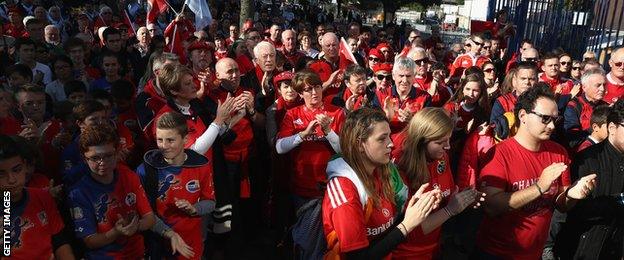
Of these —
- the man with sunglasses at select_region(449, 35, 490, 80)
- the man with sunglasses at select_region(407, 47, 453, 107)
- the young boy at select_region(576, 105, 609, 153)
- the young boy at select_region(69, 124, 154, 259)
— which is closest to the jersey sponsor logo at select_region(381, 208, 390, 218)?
the young boy at select_region(69, 124, 154, 259)

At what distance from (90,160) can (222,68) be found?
2143 millimetres

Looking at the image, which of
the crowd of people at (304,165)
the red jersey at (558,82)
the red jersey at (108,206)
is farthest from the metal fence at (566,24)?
the red jersey at (108,206)

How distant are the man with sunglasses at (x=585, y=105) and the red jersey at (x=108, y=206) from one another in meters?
3.75

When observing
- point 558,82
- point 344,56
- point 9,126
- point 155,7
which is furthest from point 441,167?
point 155,7

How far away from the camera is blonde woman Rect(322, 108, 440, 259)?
98.3 inches

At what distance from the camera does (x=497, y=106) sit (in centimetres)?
491

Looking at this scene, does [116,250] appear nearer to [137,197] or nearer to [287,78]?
[137,197]

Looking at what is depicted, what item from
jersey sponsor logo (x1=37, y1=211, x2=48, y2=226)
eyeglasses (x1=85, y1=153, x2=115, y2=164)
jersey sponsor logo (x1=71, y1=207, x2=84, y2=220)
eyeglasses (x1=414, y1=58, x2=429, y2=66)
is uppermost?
eyeglasses (x1=85, y1=153, x2=115, y2=164)

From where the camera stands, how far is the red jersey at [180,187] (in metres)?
3.31

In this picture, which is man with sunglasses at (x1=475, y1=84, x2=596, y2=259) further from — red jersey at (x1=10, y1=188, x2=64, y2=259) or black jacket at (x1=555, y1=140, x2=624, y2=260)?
red jersey at (x1=10, y1=188, x2=64, y2=259)

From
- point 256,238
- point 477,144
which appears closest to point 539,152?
point 477,144

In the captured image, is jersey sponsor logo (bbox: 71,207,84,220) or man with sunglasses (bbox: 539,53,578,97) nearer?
jersey sponsor logo (bbox: 71,207,84,220)

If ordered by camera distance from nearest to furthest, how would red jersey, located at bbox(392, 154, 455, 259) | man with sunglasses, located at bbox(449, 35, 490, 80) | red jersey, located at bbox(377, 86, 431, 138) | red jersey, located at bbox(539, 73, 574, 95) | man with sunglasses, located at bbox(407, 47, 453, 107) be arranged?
red jersey, located at bbox(392, 154, 455, 259) < red jersey, located at bbox(377, 86, 431, 138) < man with sunglasses, located at bbox(407, 47, 453, 107) < red jersey, located at bbox(539, 73, 574, 95) < man with sunglasses, located at bbox(449, 35, 490, 80)

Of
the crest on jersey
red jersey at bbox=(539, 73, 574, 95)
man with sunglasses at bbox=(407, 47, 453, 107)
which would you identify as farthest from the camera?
red jersey at bbox=(539, 73, 574, 95)
